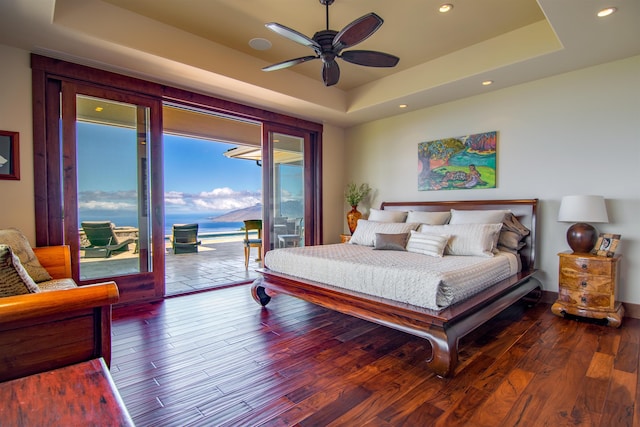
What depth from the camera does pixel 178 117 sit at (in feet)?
18.9

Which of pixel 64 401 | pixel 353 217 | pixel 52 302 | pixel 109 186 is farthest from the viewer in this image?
pixel 353 217

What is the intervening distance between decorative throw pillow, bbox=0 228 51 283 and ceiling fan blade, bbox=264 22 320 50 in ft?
8.77

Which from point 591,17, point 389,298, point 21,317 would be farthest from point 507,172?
point 21,317

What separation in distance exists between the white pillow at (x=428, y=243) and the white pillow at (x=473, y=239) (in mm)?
113

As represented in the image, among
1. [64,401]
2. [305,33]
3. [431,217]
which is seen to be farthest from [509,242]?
[64,401]

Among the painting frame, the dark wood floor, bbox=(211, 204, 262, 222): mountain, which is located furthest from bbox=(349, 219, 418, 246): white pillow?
bbox=(211, 204, 262, 222): mountain

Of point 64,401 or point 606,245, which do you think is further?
point 606,245

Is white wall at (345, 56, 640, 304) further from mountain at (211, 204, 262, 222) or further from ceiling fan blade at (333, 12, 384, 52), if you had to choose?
mountain at (211, 204, 262, 222)

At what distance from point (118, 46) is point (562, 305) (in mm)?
4955

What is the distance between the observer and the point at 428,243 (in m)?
3.46

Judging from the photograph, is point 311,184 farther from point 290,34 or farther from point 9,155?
point 9,155

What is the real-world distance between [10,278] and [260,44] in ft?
10.6

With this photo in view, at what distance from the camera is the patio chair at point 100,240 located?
3467 mm

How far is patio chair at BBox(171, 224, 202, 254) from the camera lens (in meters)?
8.01
